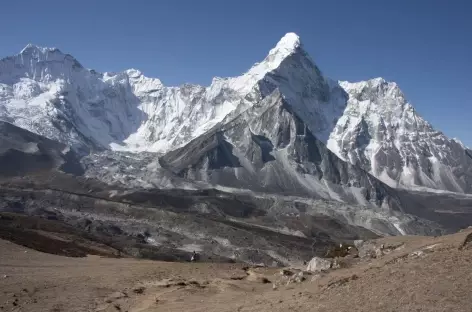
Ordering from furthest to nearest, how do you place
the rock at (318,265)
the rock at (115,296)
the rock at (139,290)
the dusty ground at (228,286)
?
the rock at (318,265) → the rock at (139,290) → the rock at (115,296) → the dusty ground at (228,286)

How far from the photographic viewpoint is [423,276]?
29.9 metres

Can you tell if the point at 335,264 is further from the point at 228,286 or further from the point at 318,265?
the point at 228,286

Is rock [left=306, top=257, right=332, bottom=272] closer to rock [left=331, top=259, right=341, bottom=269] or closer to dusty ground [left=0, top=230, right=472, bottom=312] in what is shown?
rock [left=331, top=259, right=341, bottom=269]

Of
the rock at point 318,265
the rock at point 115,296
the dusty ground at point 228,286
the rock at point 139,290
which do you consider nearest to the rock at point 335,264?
the rock at point 318,265

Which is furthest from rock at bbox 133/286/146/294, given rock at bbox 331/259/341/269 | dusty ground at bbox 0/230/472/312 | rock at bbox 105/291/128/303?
rock at bbox 331/259/341/269

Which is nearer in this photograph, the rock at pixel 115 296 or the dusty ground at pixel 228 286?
the dusty ground at pixel 228 286

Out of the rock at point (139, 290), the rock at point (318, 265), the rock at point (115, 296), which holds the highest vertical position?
the rock at point (318, 265)

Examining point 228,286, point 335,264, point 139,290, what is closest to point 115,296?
point 139,290

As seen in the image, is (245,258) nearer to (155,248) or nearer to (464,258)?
(155,248)

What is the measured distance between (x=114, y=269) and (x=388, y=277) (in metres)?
30.4

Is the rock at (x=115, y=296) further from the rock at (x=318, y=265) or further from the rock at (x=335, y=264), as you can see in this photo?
the rock at (x=335, y=264)

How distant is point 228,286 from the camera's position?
43.9 metres

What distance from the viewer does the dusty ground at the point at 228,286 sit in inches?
1100

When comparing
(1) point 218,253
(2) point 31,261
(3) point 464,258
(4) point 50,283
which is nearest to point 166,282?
(4) point 50,283
